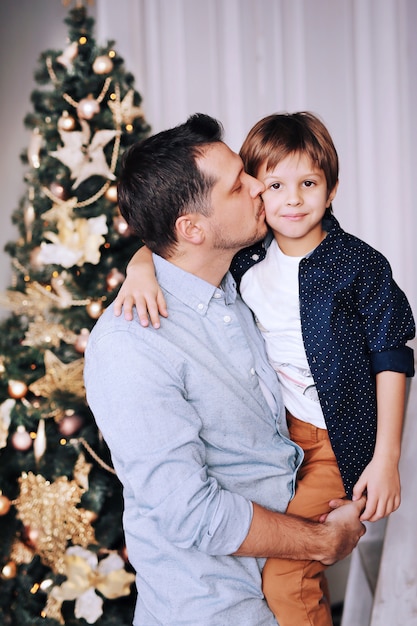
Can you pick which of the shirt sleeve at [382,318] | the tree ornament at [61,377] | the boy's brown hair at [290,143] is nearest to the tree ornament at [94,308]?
the tree ornament at [61,377]

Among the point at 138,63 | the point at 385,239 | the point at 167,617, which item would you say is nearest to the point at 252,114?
the point at 138,63

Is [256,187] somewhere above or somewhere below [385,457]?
above

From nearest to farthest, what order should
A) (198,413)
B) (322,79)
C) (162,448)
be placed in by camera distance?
(162,448), (198,413), (322,79)

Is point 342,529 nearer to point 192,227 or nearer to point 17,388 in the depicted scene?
point 192,227

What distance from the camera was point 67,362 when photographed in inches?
88.8

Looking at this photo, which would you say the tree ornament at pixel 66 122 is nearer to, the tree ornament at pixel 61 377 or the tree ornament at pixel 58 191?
the tree ornament at pixel 58 191

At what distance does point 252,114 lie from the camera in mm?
3002

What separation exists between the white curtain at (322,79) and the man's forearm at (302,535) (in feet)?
5.52

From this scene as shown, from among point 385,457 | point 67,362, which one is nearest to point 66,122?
point 67,362

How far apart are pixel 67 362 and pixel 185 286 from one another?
2.81 feet

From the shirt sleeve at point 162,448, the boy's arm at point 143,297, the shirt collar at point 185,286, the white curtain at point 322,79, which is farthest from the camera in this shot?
the white curtain at point 322,79

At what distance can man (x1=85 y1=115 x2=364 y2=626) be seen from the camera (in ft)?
4.27

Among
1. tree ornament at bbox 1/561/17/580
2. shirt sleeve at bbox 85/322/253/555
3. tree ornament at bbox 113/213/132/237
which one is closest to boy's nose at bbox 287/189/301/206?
shirt sleeve at bbox 85/322/253/555

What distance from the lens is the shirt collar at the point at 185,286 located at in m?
1.52
